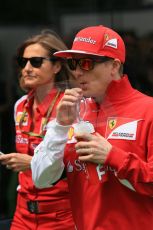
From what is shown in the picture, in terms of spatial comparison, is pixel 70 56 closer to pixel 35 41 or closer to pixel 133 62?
pixel 35 41

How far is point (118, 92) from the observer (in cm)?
301

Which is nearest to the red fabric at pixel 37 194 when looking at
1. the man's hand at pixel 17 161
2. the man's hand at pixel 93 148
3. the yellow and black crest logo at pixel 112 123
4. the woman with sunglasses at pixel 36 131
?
the woman with sunglasses at pixel 36 131

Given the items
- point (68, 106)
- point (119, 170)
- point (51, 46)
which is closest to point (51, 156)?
point (68, 106)

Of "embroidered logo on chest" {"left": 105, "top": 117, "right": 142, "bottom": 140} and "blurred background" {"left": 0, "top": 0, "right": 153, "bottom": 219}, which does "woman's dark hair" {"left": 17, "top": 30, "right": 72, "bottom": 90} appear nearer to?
"blurred background" {"left": 0, "top": 0, "right": 153, "bottom": 219}

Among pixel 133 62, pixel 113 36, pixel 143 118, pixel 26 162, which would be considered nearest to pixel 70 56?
pixel 113 36

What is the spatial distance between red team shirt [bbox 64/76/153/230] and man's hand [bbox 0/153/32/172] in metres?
0.84

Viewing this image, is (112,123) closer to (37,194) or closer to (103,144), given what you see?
(103,144)

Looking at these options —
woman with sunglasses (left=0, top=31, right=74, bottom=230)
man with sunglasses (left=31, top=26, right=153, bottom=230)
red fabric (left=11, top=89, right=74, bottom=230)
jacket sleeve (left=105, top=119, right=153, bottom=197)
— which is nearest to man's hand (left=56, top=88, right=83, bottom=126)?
man with sunglasses (left=31, top=26, right=153, bottom=230)

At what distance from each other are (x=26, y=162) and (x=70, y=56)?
1.03 m

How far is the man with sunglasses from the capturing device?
9.19ft

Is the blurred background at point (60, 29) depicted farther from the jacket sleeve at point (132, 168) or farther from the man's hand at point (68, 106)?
Answer: the jacket sleeve at point (132, 168)

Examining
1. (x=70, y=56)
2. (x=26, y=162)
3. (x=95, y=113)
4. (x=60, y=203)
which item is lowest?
(x=60, y=203)

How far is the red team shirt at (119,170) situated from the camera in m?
2.79

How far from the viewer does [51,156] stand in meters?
2.99
